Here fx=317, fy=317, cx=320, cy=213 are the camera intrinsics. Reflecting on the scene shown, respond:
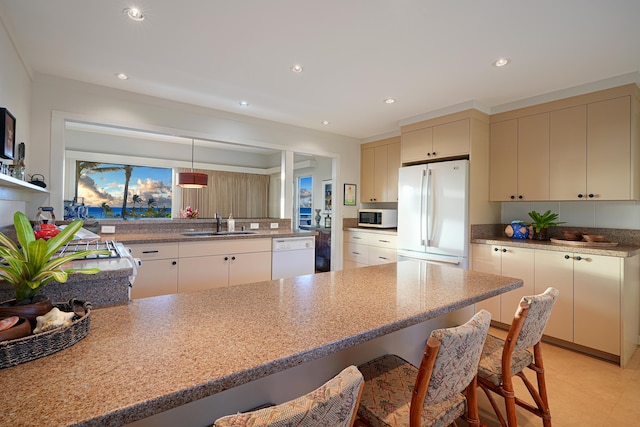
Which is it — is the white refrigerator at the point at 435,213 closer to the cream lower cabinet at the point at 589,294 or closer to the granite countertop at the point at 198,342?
the cream lower cabinet at the point at 589,294

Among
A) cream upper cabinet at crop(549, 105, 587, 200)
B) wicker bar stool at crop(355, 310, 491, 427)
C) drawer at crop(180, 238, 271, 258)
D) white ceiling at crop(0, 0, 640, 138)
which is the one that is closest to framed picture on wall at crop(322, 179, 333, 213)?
drawer at crop(180, 238, 271, 258)

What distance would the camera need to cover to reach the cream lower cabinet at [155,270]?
113 inches

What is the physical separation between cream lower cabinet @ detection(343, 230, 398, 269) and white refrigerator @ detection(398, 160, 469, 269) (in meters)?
0.28

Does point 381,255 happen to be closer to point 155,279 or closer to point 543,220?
point 543,220

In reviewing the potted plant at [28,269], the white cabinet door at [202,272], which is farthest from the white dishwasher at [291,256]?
the potted plant at [28,269]

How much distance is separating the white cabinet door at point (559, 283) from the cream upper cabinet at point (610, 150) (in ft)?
2.16

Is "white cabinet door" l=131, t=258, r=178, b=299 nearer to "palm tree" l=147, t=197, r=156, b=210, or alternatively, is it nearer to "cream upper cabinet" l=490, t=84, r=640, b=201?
"palm tree" l=147, t=197, r=156, b=210

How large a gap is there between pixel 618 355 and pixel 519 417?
136 centimetres

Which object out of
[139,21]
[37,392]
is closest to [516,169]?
[139,21]

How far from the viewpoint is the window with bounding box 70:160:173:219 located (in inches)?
207

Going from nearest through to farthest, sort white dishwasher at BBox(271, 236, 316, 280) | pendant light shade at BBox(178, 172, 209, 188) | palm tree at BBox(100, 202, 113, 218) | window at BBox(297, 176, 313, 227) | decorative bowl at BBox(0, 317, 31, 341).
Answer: decorative bowl at BBox(0, 317, 31, 341), white dishwasher at BBox(271, 236, 316, 280), pendant light shade at BBox(178, 172, 209, 188), palm tree at BBox(100, 202, 113, 218), window at BBox(297, 176, 313, 227)

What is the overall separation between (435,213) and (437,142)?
846 millimetres

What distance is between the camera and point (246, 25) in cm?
209

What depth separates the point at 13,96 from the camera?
2.31 metres
